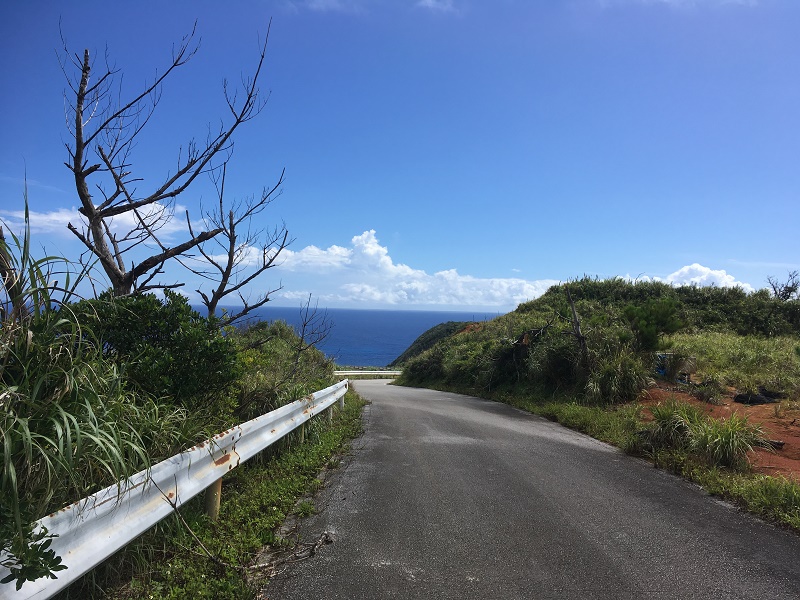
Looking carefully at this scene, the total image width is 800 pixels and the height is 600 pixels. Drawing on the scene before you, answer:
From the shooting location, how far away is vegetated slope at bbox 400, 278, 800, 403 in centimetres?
1271

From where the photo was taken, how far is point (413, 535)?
4.44 metres

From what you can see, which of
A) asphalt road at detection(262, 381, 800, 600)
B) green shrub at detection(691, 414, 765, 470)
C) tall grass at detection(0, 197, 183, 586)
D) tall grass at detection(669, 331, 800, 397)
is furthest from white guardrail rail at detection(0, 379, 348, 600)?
tall grass at detection(669, 331, 800, 397)

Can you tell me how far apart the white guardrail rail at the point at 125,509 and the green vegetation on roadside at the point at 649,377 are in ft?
16.9

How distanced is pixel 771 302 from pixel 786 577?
3181 centimetres

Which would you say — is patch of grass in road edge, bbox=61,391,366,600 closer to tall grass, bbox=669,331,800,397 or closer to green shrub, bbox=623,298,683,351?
tall grass, bbox=669,331,800,397

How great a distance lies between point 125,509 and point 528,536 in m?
3.07

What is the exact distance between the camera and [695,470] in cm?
654

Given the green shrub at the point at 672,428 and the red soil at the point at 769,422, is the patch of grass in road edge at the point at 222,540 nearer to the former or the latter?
the green shrub at the point at 672,428

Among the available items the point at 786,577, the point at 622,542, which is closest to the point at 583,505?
the point at 622,542

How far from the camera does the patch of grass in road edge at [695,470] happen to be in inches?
207

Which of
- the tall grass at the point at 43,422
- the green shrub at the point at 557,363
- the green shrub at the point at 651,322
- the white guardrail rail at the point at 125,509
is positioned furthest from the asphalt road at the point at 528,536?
the green shrub at the point at 651,322

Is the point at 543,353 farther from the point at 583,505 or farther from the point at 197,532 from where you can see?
the point at 197,532

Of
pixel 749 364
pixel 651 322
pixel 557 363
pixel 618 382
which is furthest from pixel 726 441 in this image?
pixel 749 364

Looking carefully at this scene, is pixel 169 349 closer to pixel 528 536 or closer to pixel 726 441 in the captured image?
pixel 528 536
